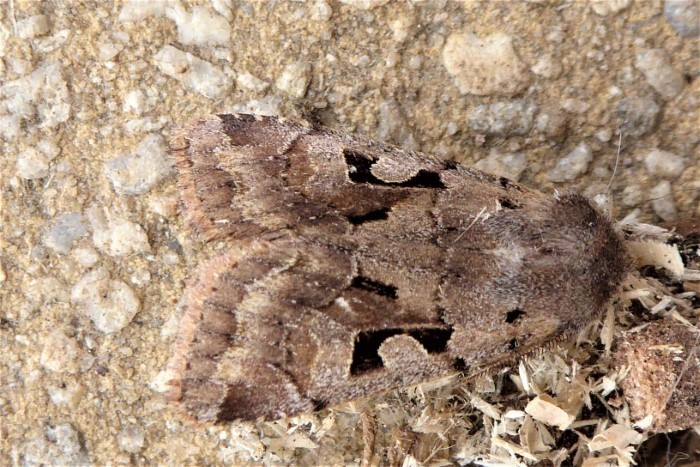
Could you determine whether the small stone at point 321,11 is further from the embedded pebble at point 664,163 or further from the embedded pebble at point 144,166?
the embedded pebble at point 664,163

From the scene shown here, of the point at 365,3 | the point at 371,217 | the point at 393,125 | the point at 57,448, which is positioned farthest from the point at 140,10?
the point at 57,448

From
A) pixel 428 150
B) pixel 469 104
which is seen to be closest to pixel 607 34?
pixel 469 104

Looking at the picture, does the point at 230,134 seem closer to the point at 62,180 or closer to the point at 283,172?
the point at 283,172

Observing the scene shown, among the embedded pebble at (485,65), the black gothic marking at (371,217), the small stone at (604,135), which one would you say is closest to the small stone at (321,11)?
the embedded pebble at (485,65)

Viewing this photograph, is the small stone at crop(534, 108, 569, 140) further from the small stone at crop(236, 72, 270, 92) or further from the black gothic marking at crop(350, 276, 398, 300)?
the small stone at crop(236, 72, 270, 92)

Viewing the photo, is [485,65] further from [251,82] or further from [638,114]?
[251,82]

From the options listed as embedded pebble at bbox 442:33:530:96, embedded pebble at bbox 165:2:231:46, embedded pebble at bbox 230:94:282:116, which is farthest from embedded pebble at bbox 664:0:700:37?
embedded pebble at bbox 165:2:231:46
